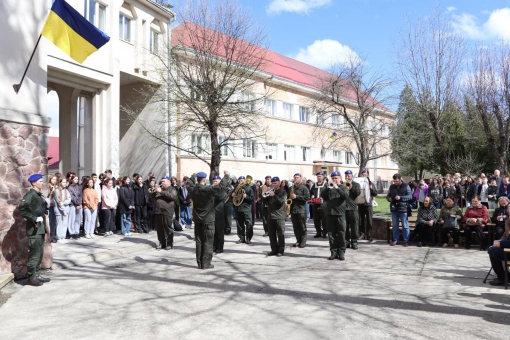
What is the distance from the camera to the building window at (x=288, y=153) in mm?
33844

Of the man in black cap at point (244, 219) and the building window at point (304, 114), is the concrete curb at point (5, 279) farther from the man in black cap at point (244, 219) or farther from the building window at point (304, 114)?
the building window at point (304, 114)

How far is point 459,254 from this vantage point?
35.6 ft

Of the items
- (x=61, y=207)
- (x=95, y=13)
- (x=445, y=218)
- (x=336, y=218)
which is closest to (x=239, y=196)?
(x=336, y=218)

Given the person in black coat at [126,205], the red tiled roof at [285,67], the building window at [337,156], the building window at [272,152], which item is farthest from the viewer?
the building window at [337,156]

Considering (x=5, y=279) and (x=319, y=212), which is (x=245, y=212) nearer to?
(x=319, y=212)

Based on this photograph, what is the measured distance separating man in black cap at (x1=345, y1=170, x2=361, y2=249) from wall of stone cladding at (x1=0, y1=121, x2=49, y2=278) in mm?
7075

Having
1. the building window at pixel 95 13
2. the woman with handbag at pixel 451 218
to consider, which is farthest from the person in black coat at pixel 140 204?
the woman with handbag at pixel 451 218

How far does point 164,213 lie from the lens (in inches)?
467

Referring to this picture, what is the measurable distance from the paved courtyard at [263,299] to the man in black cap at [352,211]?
3.38ft

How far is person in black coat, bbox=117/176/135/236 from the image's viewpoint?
14406 millimetres

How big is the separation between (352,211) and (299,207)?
1.45m

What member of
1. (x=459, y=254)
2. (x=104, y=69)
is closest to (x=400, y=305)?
(x=459, y=254)

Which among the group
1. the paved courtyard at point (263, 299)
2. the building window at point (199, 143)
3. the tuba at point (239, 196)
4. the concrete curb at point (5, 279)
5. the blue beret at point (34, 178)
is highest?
the building window at point (199, 143)

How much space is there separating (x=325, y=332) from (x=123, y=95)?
22.1 meters
